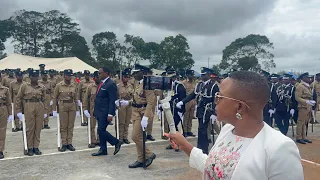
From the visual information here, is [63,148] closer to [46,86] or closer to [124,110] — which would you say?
[124,110]

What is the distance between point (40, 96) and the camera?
8.19m

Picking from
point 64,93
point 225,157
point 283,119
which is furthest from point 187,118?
point 225,157

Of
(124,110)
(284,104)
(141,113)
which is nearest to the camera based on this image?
(141,113)

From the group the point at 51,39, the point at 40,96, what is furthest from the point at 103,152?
the point at 51,39

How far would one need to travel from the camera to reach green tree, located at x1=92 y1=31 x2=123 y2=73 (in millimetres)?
49750

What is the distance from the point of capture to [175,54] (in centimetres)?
5016

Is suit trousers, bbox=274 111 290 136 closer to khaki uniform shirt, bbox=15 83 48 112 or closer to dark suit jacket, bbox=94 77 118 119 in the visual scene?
dark suit jacket, bbox=94 77 118 119

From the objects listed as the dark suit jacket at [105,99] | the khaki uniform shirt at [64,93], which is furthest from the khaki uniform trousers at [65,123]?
the dark suit jacket at [105,99]

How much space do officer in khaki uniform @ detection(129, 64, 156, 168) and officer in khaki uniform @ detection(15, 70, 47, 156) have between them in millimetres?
2667

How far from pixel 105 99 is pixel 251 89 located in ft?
20.1

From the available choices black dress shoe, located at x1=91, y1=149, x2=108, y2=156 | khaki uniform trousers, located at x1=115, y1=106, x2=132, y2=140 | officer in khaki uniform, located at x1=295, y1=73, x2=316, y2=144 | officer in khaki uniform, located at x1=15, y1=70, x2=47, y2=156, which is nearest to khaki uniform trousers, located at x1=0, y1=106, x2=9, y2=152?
officer in khaki uniform, located at x1=15, y1=70, x2=47, y2=156

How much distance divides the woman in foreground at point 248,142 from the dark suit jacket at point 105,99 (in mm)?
5655

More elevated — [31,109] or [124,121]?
[31,109]

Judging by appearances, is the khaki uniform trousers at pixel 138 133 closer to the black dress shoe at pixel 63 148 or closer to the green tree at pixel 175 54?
the black dress shoe at pixel 63 148
